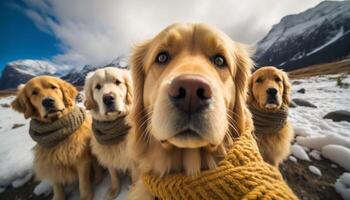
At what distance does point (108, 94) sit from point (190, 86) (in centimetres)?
225

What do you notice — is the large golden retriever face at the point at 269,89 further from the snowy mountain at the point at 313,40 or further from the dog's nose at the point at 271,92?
the snowy mountain at the point at 313,40

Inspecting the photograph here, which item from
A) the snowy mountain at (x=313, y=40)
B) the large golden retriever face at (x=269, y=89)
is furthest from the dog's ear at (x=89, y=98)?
the snowy mountain at (x=313, y=40)

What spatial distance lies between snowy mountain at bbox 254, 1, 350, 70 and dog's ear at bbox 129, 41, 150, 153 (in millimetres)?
89913

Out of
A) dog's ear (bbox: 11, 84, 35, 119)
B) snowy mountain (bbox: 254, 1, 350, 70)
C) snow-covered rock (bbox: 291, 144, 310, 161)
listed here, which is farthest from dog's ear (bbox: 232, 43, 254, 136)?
snowy mountain (bbox: 254, 1, 350, 70)

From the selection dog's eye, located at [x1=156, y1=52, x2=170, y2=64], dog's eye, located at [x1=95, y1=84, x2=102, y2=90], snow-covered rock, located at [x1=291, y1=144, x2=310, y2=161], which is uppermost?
dog's eye, located at [x1=156, y1=52, x2=170, y2=64]

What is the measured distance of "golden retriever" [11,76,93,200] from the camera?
10.4 ft

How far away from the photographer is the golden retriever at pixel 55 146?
318 cm

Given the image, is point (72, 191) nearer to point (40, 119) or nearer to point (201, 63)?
point (40, 119)

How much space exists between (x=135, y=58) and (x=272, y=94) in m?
2.82

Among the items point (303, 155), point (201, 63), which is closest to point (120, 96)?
point (201, 63)

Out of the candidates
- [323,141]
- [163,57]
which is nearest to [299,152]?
[323,141]

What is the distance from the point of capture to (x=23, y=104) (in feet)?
10.9

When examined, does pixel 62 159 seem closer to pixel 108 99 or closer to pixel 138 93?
pixel 108 99

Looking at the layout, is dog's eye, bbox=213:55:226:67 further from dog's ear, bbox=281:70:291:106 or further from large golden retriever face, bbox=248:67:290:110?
dog's ear, bbox=281:70:291:106
